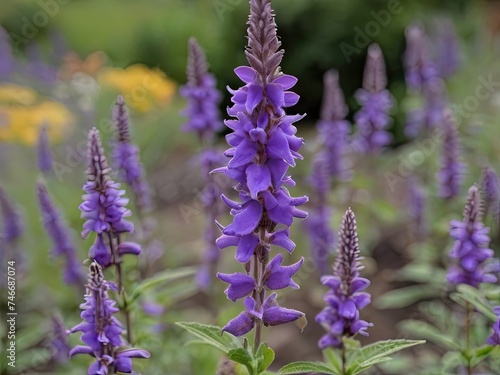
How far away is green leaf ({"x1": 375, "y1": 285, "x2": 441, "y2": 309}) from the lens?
15.6ft

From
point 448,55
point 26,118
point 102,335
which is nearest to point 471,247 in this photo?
point 102,335

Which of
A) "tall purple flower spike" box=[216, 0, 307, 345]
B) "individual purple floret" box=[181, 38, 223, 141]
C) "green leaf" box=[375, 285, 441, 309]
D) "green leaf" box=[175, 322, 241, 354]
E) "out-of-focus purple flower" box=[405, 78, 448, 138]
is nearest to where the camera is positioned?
"tall purple flower spike" box=[216, 0, 307, 345]

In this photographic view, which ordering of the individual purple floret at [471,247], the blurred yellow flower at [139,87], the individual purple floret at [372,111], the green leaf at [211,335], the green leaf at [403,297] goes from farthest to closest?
the blurred yellow flower at [139,87] → the individual purple floret at [372,111] → the green leaf at [403,297] → the individual purple floret at [471,247] → the green leaf at [211,335]

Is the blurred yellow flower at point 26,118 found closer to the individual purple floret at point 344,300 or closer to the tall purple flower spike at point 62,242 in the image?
the tall purple flower spike at point 62,242

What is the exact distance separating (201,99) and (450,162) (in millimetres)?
1712

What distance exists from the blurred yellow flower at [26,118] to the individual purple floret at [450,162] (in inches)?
155

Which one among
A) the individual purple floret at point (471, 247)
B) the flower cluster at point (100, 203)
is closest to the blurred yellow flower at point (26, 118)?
the flower cluster at point (100, 203)

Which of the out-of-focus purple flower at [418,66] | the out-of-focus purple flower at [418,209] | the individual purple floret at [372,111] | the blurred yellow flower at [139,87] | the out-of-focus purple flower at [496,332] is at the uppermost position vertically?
the blurred yellow flower at [139,87]

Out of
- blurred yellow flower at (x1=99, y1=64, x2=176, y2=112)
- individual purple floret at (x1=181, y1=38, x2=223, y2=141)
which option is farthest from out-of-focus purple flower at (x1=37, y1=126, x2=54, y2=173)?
blurred yellow flower at (x1=99, y1=64, x2=176, y2=112)

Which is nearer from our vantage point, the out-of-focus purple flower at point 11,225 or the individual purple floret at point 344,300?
the individual purple floret at point 344,300

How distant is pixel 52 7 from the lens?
17.0 metres

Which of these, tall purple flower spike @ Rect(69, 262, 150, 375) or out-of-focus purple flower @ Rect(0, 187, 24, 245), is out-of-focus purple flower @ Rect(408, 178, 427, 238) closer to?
out-of-focus purple flower @ Rect(0, 187, 24, 245)

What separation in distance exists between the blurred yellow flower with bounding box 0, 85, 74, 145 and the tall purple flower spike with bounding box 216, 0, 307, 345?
4744 millimetres

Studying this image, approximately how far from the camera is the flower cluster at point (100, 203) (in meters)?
2.50
